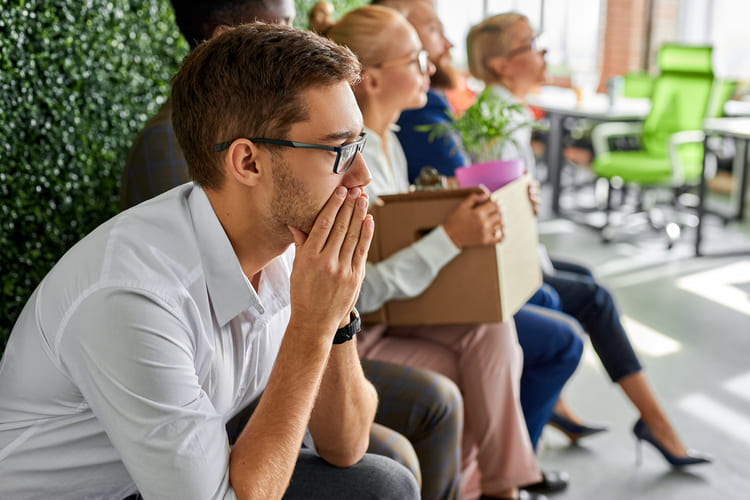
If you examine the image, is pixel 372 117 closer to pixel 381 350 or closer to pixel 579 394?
pixel 381 350

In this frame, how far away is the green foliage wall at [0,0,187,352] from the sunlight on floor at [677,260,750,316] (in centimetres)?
299

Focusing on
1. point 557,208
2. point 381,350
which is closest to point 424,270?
point 381,350

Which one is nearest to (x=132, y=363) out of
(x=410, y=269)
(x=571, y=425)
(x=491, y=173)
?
(x=410, y=269)

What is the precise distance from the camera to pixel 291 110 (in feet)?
3.50

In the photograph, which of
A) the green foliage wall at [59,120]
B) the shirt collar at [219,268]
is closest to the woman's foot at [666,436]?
the shirt collar at [219,268]

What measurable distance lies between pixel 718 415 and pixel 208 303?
2.08 meters

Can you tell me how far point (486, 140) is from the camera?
2031mm

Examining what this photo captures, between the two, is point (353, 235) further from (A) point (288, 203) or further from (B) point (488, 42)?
(B) point (488, 42)

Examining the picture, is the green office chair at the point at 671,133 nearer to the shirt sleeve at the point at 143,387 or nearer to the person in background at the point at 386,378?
the person in background at the point at 386,378

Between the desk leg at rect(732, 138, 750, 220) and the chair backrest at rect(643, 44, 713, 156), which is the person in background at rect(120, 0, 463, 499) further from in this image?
the desk leg at rect(732, 138, 750, 220)

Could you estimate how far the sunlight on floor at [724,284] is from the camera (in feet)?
12.1

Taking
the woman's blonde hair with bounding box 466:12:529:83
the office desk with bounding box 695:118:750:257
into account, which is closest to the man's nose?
the woman's blonde hair with bounding box 466:12:529:83

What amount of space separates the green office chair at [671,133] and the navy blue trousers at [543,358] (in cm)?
289

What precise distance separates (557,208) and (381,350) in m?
4.16
